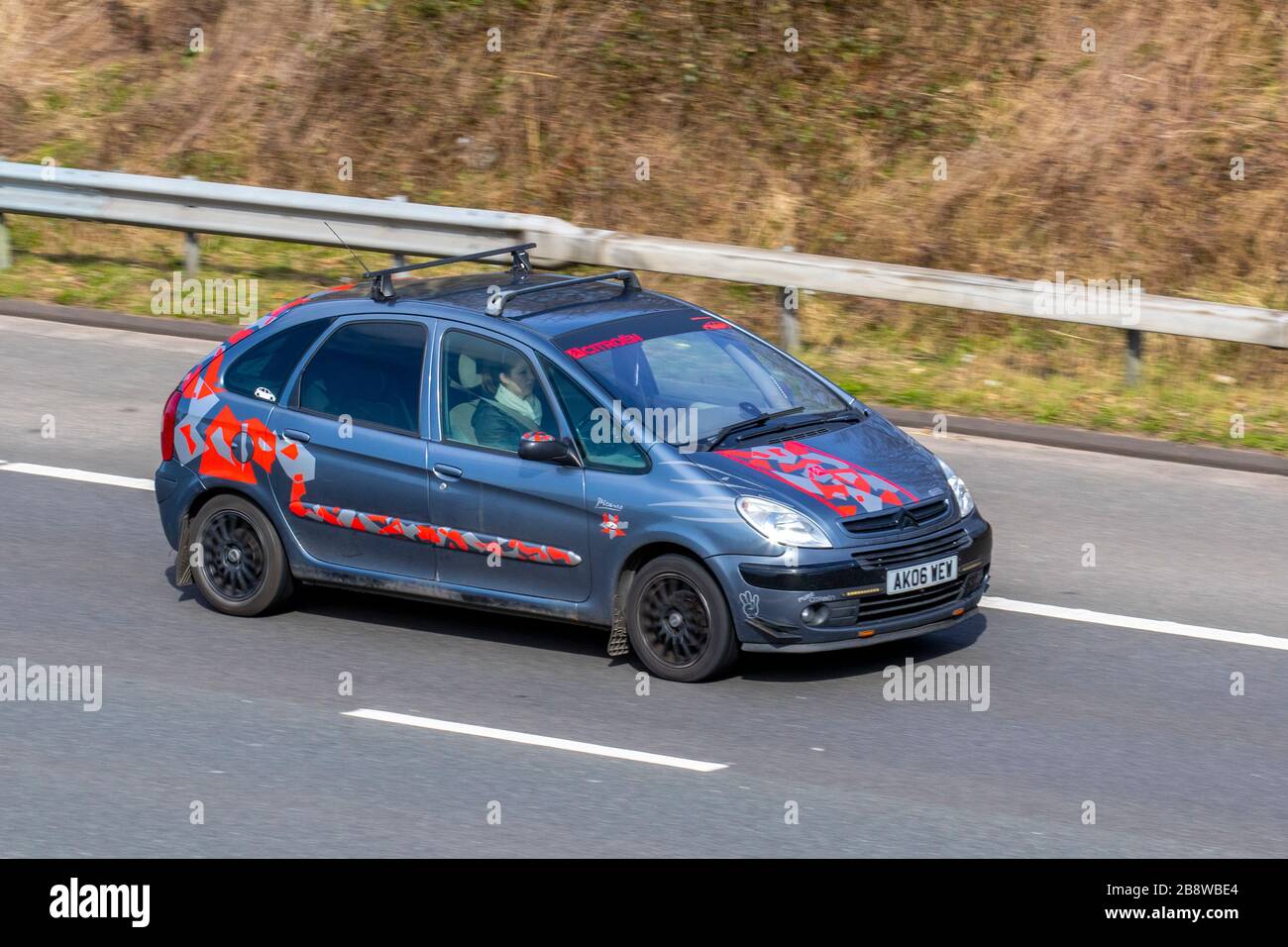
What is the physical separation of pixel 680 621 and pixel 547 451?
0.99 m

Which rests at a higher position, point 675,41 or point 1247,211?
point 675,41

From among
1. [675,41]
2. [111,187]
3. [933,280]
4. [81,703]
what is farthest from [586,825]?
[675,41]

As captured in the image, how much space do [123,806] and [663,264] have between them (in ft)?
28.7

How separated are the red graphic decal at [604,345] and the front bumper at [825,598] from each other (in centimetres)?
128

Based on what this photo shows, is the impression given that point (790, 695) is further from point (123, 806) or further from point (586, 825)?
point (123, 806)

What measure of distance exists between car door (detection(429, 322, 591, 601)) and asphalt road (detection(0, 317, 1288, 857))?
1.53ft

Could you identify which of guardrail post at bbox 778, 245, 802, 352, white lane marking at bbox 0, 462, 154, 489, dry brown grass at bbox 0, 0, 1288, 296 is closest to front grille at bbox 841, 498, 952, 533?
white lane marking at bbox 0, 462, 154, 489

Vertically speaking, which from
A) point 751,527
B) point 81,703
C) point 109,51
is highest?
point 109,51

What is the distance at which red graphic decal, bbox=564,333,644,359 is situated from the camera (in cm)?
908

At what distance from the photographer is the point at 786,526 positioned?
8398 millimetres

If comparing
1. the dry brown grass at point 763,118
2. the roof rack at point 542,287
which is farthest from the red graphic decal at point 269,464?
the dry brown grass at point 763,118

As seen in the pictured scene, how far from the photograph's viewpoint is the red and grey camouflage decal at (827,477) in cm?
854

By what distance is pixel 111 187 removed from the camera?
17094 millimetres

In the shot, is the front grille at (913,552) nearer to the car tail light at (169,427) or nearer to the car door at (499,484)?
the car door at (499,484)
